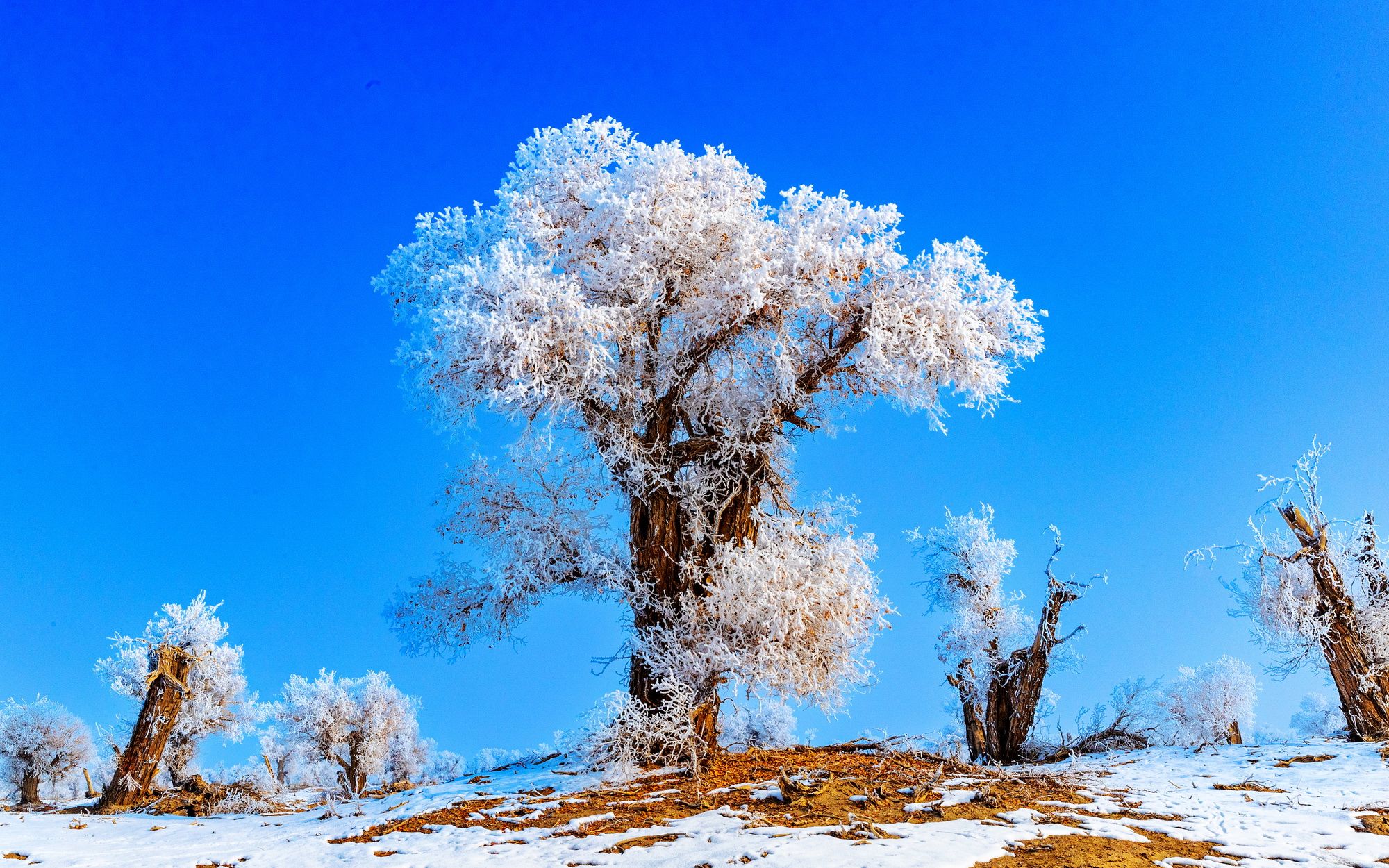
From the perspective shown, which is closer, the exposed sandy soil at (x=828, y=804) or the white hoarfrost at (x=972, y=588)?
the exposed sandy soil at (x=828, y=804)

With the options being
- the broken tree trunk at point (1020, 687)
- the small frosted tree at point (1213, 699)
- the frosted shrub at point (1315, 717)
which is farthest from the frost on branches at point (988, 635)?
the frosted shrub at point (1315, 717)

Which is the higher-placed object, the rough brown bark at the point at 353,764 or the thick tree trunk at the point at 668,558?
the thick tree trunk at the point at 668,558

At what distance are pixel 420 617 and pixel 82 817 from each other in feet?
18.5

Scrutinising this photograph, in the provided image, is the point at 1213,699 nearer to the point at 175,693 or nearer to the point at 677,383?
the point at 677,383

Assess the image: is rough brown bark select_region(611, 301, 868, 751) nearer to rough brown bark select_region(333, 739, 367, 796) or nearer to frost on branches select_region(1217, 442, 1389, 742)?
frost on branches select_region(1217, 442, 1389, 742)

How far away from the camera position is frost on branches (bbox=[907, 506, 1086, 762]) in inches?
601

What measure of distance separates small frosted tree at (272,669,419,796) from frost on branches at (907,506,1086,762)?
19.7 meters

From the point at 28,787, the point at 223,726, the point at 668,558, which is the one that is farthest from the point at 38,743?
the point at 668,558

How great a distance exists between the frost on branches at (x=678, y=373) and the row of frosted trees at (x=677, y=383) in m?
0.04

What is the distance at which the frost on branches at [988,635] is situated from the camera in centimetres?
1526

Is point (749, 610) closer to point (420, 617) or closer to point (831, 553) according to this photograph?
point (831, 553)

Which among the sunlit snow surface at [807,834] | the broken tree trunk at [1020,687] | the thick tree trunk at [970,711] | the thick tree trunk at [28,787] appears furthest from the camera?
the thick tree trunk at [28,787]

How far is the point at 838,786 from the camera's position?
8609 millimetres

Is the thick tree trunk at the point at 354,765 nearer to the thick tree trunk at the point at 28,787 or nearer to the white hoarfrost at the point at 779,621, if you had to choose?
the thick tree trunk at the point at 28,787
